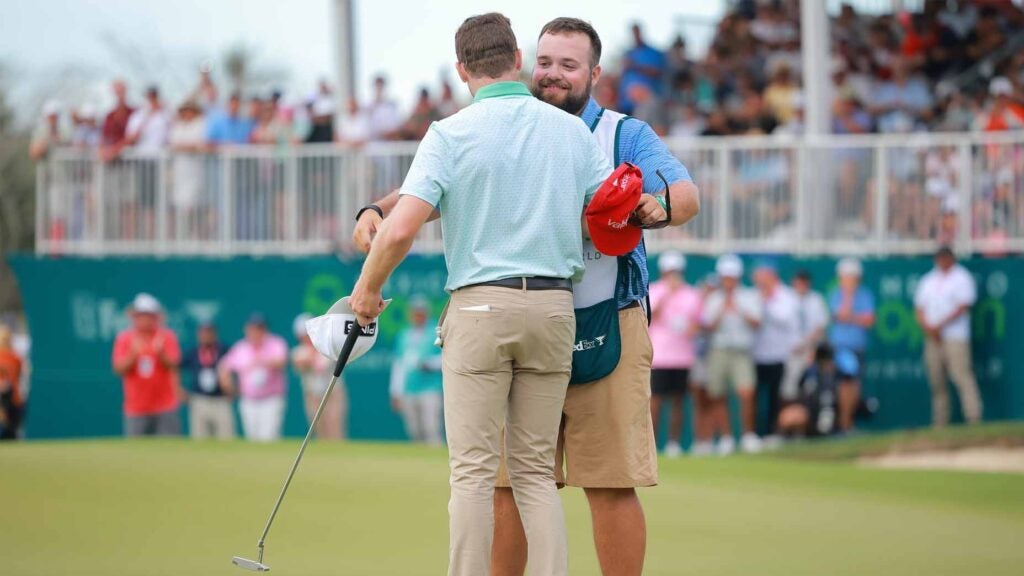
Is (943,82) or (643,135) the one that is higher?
(943,82)

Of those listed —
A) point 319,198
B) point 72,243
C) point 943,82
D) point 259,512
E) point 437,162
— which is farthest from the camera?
point 72,243

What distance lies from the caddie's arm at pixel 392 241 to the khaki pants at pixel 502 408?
28 cm

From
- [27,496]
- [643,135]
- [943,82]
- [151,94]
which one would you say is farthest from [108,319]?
[643,135]

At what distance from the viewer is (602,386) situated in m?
6.18

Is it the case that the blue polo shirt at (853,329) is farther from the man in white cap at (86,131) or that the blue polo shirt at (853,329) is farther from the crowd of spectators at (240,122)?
the man in white cap at (86,131)

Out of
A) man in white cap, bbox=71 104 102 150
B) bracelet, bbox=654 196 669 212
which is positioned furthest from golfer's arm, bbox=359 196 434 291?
man in white cap, bbox=71 104 102 150

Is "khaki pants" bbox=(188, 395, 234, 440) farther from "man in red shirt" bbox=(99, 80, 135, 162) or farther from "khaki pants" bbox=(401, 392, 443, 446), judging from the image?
"man in red shirt" bbox=(99, 80, 135, 162)

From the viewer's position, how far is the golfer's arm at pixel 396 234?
18.4 ft

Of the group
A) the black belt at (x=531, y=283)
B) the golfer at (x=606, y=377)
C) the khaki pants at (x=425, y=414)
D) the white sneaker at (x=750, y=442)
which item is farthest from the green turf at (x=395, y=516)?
the khaki pants at (x=425, y=414)

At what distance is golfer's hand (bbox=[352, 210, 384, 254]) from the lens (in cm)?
606

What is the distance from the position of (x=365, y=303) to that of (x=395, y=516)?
12.8 feet

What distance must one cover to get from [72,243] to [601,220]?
676 inches

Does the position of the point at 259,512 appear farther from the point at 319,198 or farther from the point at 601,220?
the point at 319,198

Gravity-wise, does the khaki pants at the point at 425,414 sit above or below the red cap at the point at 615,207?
below
